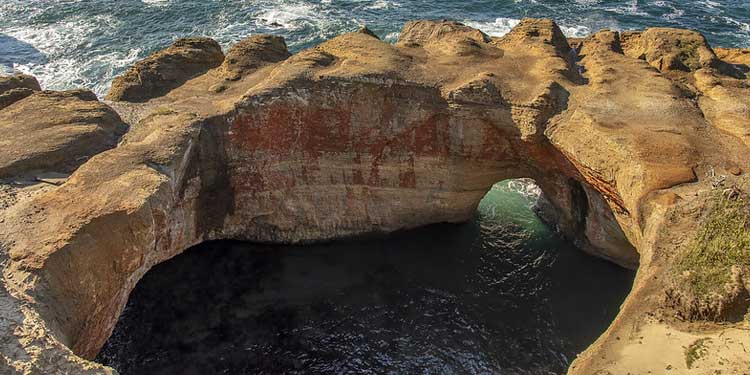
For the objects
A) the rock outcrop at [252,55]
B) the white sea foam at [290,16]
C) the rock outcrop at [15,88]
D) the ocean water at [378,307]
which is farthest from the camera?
the white sea foam at [290,16]

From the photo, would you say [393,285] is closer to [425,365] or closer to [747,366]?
[425,365]

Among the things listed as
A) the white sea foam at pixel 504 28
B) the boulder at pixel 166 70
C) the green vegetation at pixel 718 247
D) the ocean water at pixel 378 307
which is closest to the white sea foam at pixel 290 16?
the white sea foam at pixel 504 28

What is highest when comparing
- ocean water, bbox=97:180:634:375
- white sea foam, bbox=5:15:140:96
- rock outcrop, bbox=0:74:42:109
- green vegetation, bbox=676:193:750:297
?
rock outcrop, bbox=0:74:42:109

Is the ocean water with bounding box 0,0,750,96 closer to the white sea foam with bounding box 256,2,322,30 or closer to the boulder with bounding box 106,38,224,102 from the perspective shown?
the white sea foam with bounding box 256,2,322,30

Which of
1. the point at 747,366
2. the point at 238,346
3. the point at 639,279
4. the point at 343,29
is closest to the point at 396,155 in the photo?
the point at 238,346

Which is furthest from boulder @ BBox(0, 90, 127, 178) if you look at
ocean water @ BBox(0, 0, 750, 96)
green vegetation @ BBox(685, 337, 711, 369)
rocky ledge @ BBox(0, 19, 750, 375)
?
green vegetation @ BBox(685, 337, 711, 369)

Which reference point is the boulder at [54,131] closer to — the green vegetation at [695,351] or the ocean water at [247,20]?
the ocean water at [247,20]
